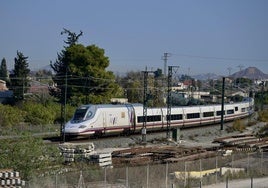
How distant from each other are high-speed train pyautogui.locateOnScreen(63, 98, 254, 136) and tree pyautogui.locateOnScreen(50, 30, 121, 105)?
16.7 metres

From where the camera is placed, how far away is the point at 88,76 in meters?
85.9

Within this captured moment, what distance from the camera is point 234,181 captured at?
30.8 m

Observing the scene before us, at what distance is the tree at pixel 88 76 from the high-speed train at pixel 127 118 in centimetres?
1668

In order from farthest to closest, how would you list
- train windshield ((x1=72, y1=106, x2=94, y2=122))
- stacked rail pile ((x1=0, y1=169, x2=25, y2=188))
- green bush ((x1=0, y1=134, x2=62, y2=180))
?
train windshield ((x1=72, y1=106, x2=94, y2=122))
green bush ((x1=0, y1=134, x2=62, y2=180))
stacked rail pile ((x1=0, y1=169, x2=25, y2=188))

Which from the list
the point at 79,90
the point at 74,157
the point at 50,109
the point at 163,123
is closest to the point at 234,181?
the point at 74,157

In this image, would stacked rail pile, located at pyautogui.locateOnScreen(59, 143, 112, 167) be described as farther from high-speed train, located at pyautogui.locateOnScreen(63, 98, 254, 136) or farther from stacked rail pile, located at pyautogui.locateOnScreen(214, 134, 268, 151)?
stacked rail pile, located at pyautogui.locateOnScreen(214, 134, 268, 151)

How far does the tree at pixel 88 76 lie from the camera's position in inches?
3337

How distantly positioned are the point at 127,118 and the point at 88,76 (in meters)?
29.5

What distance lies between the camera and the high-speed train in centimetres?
5116

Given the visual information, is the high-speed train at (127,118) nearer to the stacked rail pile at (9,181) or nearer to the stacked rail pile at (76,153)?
the stacked rail pile at (76,153)

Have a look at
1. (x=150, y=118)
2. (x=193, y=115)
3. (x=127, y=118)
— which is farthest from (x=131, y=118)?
(x=193, y=115)

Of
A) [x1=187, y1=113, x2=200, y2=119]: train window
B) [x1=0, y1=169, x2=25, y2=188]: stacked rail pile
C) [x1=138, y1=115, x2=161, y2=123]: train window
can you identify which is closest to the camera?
[x1=0, y1=169, x2=25, y2=188]: stacked rail pile

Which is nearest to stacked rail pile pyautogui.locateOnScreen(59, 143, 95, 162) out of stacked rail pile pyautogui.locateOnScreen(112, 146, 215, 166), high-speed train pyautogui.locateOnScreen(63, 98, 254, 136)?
stacked rail pile pyautogui.locateOnScreen(112, 146, 215, 166)

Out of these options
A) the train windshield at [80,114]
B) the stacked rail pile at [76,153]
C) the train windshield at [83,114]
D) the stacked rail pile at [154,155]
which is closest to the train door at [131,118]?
the train windshield at [83,114]
